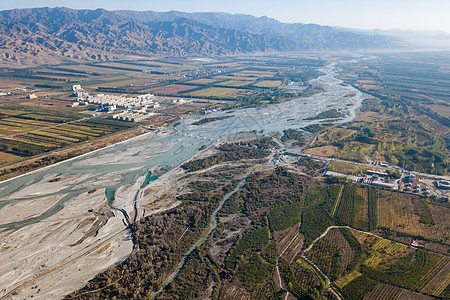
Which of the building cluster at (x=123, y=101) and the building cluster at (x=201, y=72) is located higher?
the building cluster at (x=201, y=72)

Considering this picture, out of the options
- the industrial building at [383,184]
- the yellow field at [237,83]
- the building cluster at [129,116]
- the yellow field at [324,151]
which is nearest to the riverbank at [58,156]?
the building cluster at [129,116]

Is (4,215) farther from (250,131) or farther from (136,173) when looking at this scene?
(250,131)

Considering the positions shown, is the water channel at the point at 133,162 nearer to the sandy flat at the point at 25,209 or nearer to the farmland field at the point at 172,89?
the sandy flat at the point at 25,209

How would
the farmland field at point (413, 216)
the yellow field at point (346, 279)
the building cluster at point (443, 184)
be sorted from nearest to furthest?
1. the yellow field at point (346, 279)
2. the farmland field at point (413, 216)
3. the building cluster at point (443, 184)

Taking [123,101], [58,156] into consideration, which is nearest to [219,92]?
[123,101]

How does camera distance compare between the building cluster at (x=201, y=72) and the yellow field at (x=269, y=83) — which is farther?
the building cluster at (x=201, y=72)

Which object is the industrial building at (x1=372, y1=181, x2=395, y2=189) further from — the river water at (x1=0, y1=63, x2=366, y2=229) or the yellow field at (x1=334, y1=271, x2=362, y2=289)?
the river water at (x1=0, y1=63, x2=366, y2=229)

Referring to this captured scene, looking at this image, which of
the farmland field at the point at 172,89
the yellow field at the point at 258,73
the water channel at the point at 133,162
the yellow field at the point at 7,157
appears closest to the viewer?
the water channel at the point at 133,162

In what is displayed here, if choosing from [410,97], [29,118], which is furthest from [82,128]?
[410,97]

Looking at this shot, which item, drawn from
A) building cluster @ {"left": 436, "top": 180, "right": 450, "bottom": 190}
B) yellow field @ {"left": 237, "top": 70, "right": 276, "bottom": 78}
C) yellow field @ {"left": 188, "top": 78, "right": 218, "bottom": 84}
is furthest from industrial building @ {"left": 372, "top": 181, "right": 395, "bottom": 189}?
yellow field @ {"left": 237, "top": 70, "right": 276, "bottom": 78}

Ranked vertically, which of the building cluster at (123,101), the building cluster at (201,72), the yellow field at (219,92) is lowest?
the building cluster at (123,101)

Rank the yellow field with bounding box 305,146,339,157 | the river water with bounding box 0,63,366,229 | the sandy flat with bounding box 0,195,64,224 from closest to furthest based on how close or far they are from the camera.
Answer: the sandy flat with bounding box 0,195,64,224
the river water with bounding box 0,63,366,229
the yellow field with bounding box 305,146,339,157
